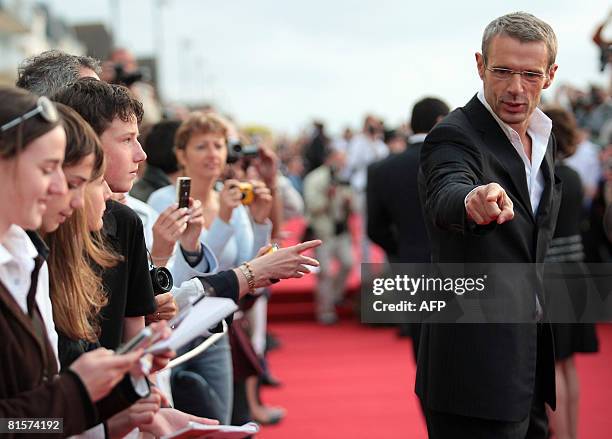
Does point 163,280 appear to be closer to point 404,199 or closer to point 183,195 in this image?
point 183,195

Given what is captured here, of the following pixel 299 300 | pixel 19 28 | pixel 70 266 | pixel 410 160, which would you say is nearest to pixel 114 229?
pixel 70 266

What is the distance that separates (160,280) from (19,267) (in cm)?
104

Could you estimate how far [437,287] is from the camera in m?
3.21

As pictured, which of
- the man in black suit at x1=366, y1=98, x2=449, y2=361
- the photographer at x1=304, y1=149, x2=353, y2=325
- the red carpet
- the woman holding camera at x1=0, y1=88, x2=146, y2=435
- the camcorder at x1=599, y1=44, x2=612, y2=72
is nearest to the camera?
the woman holding camera at x1=0, y1=88, x2=146, y2=435

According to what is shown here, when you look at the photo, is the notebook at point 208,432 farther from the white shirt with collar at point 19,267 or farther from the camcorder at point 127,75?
the camcorder at point 127,75

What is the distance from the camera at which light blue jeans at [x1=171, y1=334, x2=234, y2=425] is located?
4.31 m

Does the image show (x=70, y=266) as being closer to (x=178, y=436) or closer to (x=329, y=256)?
(x=178, y=436)

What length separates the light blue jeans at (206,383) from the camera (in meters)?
4.31

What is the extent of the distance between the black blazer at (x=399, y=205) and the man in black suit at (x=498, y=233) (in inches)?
93.3

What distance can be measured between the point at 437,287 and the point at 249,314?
14.9ft

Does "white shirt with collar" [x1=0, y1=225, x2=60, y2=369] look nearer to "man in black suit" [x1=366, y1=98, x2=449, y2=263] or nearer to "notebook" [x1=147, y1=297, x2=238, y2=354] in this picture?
"notebook" [x1=147, y1=297, x2=238, y2=354]

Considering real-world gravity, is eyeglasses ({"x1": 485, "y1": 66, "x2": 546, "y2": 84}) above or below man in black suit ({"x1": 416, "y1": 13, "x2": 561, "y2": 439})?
above

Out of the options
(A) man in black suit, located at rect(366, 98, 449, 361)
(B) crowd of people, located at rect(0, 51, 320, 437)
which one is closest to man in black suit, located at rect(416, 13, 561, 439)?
(B) crowd of people, located at rect(0, 51, 320, 437)

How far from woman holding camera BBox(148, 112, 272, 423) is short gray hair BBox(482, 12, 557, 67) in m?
1.53
